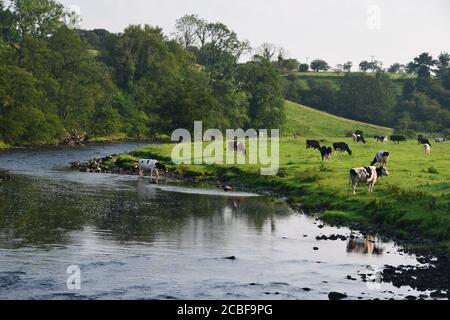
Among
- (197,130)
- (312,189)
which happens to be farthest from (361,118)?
(312,189)

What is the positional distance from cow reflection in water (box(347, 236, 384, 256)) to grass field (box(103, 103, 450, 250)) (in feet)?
7.18

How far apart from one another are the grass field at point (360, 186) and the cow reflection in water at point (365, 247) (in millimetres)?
2187

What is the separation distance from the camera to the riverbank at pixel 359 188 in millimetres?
34375

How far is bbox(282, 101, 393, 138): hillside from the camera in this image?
140 meters

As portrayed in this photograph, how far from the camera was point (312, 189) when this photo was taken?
48281 millimetres

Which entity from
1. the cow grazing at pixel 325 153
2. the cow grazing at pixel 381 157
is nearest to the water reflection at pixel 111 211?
the cow grazing at pixel 381 157

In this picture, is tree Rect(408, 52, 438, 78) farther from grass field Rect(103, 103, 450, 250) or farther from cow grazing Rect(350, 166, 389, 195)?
cow grazing Rect(350, 166, 389, 195)

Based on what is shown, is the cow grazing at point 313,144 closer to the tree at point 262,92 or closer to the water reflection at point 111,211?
the water reflection at point 111,211

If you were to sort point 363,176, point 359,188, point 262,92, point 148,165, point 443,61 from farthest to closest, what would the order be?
point 443,61 < point 262,92 < point 148,165 < point 359,188 < point 363,176

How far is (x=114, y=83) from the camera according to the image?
131 metres

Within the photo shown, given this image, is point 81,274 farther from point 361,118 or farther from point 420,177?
point 361,118

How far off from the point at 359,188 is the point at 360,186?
0.98 meters

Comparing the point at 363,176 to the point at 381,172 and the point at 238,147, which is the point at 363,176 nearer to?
the point at 381,172

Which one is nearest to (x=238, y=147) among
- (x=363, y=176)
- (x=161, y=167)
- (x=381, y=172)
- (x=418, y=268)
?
(x=161, y=167)
